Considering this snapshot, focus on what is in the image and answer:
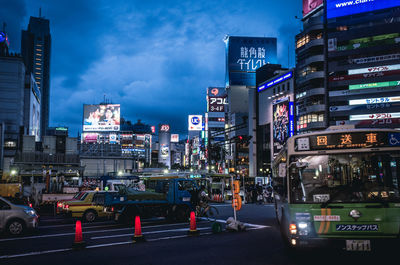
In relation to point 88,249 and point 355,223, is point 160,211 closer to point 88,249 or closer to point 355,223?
point 88,249

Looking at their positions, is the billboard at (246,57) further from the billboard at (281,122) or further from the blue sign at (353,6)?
the blue sign at (353,6)

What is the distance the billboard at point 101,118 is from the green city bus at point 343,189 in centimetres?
8760

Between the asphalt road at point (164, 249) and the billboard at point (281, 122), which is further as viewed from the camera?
the billboard at point (281, 122)

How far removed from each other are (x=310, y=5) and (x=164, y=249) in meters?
71.3

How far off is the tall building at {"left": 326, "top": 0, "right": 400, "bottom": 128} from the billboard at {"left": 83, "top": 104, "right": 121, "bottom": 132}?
A: 54.8 metres

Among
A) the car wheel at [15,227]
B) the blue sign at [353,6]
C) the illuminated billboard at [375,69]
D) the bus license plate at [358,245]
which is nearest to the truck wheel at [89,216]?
the car wheel at [15,227]

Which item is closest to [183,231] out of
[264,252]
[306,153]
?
[264,252]

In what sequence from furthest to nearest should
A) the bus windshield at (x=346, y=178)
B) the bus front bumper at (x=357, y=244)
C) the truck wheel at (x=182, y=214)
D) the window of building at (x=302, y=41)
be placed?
the window of building at (x=302, y=41) → the truck wheel at (x=182, y=214) → the bus windshield at (x=346, y=178) → the bus front bumper at (x=357, y=244)

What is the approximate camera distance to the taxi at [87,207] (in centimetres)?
1858

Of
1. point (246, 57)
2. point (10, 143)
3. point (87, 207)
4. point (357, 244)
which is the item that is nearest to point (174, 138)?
point (246, 57)

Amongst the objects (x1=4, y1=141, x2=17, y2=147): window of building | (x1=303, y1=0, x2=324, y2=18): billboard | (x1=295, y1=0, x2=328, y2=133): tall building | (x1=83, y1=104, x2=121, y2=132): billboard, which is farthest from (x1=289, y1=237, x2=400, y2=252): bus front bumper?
(x1=4, y1=141, x2=17, y2=147): window of building

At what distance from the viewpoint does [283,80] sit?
74812 mm

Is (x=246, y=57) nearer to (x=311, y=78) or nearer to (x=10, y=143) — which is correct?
(x=311, y=78)

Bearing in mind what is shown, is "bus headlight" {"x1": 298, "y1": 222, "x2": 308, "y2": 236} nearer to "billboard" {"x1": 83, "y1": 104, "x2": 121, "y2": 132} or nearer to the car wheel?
the car wheel
